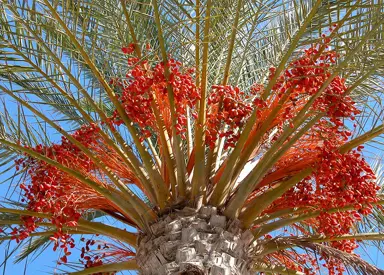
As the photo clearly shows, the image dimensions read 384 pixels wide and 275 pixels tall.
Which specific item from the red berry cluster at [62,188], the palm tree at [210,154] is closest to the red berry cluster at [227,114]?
the palm tree at [210,154]

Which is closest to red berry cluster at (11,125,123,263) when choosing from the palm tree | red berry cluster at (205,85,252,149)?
the palm tree

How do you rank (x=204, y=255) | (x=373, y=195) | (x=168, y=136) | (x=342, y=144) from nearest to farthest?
1. (x=204, y=255)
2. (x=373, y=195)
3. (x=342, y=144)
4. (x=168, y=136)

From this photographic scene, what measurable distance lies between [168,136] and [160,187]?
0.51 meters

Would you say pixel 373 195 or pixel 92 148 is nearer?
pixel 373 195

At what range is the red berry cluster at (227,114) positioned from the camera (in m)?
4.09

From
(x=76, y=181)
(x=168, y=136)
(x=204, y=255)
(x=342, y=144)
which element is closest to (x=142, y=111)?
(x=168, y=136)

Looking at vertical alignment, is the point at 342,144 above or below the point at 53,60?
below

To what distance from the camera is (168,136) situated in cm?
438

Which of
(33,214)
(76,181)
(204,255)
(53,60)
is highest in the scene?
(53,60)

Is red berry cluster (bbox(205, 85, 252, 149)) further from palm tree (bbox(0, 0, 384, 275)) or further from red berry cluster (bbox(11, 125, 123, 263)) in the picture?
red berry cluster (bbox(11, 125, 123, 263))

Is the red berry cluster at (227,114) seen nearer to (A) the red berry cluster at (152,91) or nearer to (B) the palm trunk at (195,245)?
(A) the red berry cluster at (152,91)

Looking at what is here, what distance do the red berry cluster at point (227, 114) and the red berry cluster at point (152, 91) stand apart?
17 cm

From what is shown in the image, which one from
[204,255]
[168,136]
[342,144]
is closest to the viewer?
[204,255]

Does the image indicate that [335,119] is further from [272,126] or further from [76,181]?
A: [76,181]
